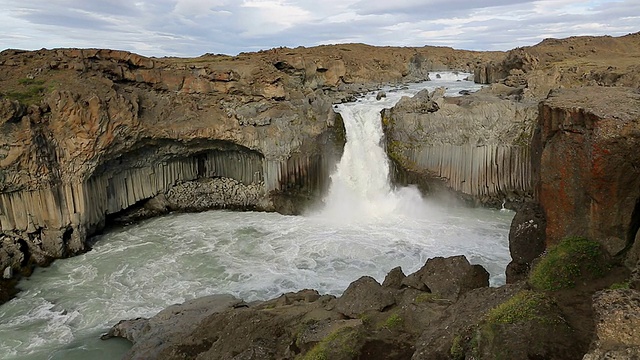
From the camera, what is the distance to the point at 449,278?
1280cm

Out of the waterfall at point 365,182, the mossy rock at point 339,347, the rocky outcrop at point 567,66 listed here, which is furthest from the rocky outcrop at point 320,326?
the rocky outcrop at point 567,66

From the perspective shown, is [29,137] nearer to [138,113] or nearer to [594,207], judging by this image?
[138,113]

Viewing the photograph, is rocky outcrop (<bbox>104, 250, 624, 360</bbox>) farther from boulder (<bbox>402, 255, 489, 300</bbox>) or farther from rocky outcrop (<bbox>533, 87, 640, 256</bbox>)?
rocky outcrop (<bbox>533, 87, 640, 256</bbox>)

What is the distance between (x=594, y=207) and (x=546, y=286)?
2149mm

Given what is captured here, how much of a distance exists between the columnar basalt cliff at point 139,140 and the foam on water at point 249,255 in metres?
1.54

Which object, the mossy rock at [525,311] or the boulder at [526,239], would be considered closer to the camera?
the mossy rock at [525,311]

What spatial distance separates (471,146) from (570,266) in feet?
63.8

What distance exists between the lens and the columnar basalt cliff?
21.1m

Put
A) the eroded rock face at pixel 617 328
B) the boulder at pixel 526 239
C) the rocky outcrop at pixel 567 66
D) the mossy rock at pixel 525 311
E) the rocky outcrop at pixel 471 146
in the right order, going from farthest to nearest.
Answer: the rocky outcrop at pixel 567 66 → the rocky outcrop at pixel 471 146 → the boulder at pixel 526 239 → the mossy rock at pixel 525 311 → the eroded rock face at pixel 617 328

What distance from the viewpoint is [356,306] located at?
1221cm

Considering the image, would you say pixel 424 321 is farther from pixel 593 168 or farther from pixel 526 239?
pixel 593 168

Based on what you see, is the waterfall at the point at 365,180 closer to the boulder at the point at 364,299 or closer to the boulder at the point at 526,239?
the boulder at the point at 364,299

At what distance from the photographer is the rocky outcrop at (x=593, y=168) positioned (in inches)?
346

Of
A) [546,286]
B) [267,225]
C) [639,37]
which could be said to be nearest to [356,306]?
[546,286]
